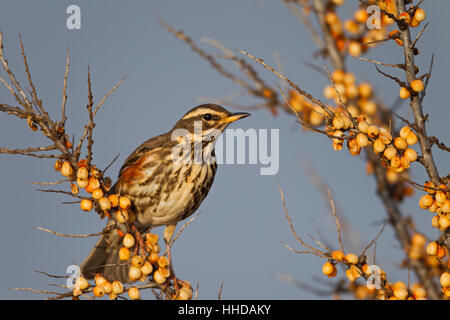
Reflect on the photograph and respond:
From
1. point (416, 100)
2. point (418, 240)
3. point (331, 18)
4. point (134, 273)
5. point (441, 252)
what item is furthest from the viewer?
point (331, 18)

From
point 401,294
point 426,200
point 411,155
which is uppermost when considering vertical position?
point 411,155

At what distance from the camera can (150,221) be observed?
4.66m

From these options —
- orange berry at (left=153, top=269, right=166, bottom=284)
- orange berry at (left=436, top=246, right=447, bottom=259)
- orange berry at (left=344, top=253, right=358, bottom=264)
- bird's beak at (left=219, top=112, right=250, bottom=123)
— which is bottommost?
orange berry at (left=153, top=269, right=166, bottom=284)

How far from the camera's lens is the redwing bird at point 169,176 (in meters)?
4.62

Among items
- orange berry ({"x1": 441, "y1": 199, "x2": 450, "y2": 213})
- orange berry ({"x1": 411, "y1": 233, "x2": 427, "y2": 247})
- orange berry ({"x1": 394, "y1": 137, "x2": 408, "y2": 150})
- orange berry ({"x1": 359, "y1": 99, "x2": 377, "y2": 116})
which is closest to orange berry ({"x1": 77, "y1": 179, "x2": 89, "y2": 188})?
orange berry ({"x1": 394, "y1": 137, "x2": 408, "y2": 150})

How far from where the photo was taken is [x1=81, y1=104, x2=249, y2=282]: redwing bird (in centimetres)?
462

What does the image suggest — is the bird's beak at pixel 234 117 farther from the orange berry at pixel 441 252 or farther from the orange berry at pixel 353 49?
the orange berry at pixel 441 252

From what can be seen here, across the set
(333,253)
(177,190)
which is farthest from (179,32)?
(333,253)

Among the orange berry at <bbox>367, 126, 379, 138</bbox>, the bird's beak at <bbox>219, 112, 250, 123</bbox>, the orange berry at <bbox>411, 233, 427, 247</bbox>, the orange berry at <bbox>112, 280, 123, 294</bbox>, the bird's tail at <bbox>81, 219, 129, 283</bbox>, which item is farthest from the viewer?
the bird's tail at <bbox>81, 219, 129, 283</bbox>

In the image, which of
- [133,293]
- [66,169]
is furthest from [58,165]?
[133,293]

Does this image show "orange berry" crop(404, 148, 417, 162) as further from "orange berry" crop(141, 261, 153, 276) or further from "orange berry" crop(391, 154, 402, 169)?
"orange berry" crop(141, 261, 153, 276)

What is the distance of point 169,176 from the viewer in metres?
4.70

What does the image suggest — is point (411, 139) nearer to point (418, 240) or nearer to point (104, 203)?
point (418, 240)

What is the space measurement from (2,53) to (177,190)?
6.91 ft
